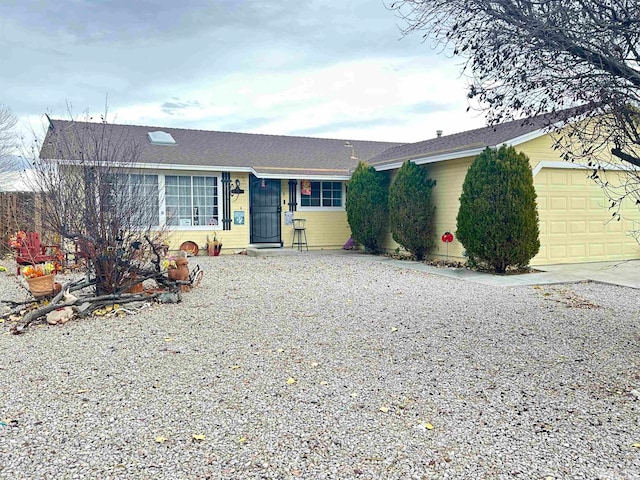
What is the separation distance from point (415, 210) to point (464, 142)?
196cm

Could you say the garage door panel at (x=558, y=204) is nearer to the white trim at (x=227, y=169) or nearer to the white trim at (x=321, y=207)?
the white trim at (x=227, y=169)

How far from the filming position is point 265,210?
15133mm

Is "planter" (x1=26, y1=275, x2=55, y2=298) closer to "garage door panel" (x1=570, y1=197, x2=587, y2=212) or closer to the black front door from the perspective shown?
the black front door

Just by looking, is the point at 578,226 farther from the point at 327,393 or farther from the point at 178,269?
the point at 327,393

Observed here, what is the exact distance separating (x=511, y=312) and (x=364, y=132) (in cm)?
1624

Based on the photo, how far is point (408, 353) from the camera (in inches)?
181

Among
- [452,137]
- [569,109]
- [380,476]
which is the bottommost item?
[380,476]

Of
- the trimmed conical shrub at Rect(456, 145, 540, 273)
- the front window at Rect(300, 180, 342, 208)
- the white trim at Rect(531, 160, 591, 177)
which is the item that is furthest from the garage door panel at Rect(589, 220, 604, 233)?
the front window at Rect(300, 180, 342, 208)

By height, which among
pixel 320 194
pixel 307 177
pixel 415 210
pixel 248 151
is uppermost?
pixel 248 151

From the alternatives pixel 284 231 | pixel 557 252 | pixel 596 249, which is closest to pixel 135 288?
pixel 284 231

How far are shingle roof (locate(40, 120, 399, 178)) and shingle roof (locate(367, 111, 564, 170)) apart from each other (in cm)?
195

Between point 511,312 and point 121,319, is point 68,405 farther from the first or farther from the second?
point 511,312

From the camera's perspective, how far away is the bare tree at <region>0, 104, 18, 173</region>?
23312mm

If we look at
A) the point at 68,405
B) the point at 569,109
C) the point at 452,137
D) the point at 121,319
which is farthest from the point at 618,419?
the point at 452,137
